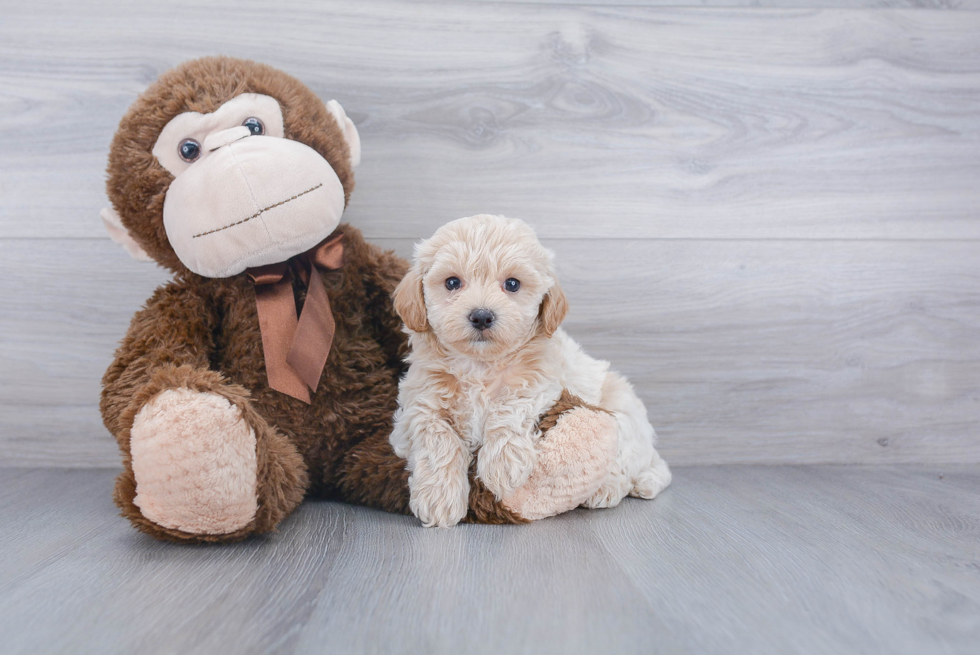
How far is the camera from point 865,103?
4.26 feet

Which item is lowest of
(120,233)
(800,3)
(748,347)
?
(748,347)

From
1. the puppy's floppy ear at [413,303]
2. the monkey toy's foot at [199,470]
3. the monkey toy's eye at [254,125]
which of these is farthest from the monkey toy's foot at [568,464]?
the monkey toy's eye at [254,125]

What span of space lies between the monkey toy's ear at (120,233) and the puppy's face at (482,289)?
437mm

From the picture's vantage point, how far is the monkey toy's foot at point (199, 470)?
2.59ft

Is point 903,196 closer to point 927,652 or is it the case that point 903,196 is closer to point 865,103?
point 865,103

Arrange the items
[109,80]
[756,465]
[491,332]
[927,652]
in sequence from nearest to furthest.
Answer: [927,652] < [491,332] < [109,80] < [756,465]

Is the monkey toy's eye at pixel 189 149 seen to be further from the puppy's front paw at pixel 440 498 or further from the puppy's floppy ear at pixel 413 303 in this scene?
the puppy's front paw at pixel 440 498

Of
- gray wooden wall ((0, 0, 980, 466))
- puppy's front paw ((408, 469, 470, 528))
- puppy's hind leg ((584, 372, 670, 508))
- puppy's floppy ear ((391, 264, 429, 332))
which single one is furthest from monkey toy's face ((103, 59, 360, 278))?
puppy's hind leg ((584, 372, 670, 508))

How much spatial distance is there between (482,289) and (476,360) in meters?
0.11

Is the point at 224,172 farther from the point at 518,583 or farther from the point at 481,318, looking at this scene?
the point at 518,583

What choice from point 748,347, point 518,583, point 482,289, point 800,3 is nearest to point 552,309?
point 482,289

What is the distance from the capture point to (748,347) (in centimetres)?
132

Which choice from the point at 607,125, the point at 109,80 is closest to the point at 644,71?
the point at 607,125

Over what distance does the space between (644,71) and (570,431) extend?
2.47ft
